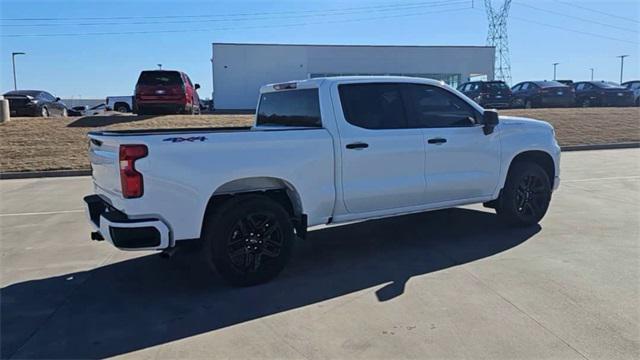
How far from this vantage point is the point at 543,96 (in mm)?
27797

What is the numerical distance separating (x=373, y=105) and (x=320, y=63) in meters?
36.0

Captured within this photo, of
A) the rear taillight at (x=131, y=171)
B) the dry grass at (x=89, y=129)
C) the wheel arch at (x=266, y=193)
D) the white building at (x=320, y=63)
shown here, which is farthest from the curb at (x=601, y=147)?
the white building at (x=320, y=63)

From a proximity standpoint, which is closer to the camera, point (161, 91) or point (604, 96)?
point (161, 91)

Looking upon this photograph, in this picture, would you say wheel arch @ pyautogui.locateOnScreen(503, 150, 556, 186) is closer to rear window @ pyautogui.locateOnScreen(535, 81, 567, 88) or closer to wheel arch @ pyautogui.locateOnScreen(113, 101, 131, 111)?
rear window @ pyautogui.locateOnScreen(535, 81, 567, 88)

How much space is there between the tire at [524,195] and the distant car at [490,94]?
20238 mm

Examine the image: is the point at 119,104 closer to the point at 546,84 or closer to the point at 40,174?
the point at 40,174

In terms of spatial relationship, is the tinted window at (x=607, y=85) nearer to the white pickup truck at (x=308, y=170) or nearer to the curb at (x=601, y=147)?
the curb at (x=601, y=147)

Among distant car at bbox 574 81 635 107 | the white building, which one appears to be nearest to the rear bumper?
distant car at bbox 574 81 635 107

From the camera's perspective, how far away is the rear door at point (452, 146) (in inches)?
237

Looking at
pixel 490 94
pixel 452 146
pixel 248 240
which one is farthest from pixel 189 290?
pixel 490 94

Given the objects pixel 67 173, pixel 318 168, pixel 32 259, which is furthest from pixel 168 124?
pixel 318 168

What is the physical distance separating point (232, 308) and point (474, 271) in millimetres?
2379

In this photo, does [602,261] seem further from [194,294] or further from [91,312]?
[91,312]

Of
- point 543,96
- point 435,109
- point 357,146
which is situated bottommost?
point 357,146
